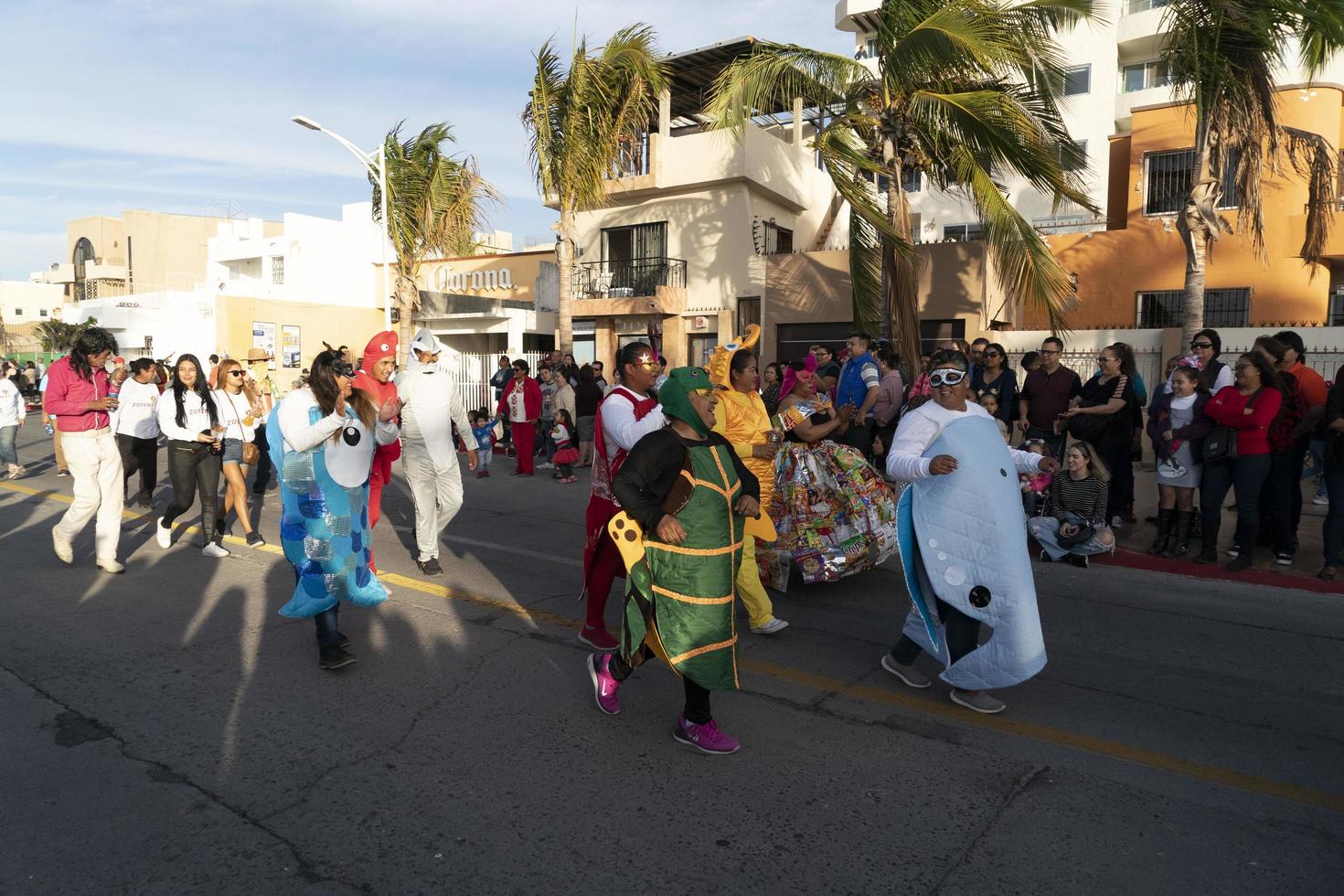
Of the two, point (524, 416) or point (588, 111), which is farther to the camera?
point (588, 111)

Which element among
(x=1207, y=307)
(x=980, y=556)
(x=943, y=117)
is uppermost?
(x=943, y=117)

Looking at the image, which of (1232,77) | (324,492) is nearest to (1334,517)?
(1232,77)

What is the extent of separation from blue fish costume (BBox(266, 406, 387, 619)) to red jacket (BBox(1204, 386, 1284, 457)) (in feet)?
22.0

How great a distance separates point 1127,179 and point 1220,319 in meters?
4.04

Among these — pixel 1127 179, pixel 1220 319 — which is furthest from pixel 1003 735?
pixel 1127 179

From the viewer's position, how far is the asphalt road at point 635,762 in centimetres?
305

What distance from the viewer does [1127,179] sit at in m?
19.8

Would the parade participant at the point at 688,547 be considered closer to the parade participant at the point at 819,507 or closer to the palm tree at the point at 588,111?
the parade participant at the point at 819,507

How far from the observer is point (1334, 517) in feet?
23.1

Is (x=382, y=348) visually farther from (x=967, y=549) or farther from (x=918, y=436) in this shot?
(x=967, y=549)

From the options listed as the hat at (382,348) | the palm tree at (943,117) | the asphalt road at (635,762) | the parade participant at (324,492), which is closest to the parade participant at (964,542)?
the asphalt road at (635,762)

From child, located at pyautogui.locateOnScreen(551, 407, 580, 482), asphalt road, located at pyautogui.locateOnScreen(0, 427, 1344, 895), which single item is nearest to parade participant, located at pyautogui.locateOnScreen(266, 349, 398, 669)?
asphalt road, located at pyautogui.locateOnScreen(0, 427, 1344, 895)

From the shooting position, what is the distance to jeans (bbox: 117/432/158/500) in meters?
10.4

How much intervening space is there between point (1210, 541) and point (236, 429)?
29.0 ft
